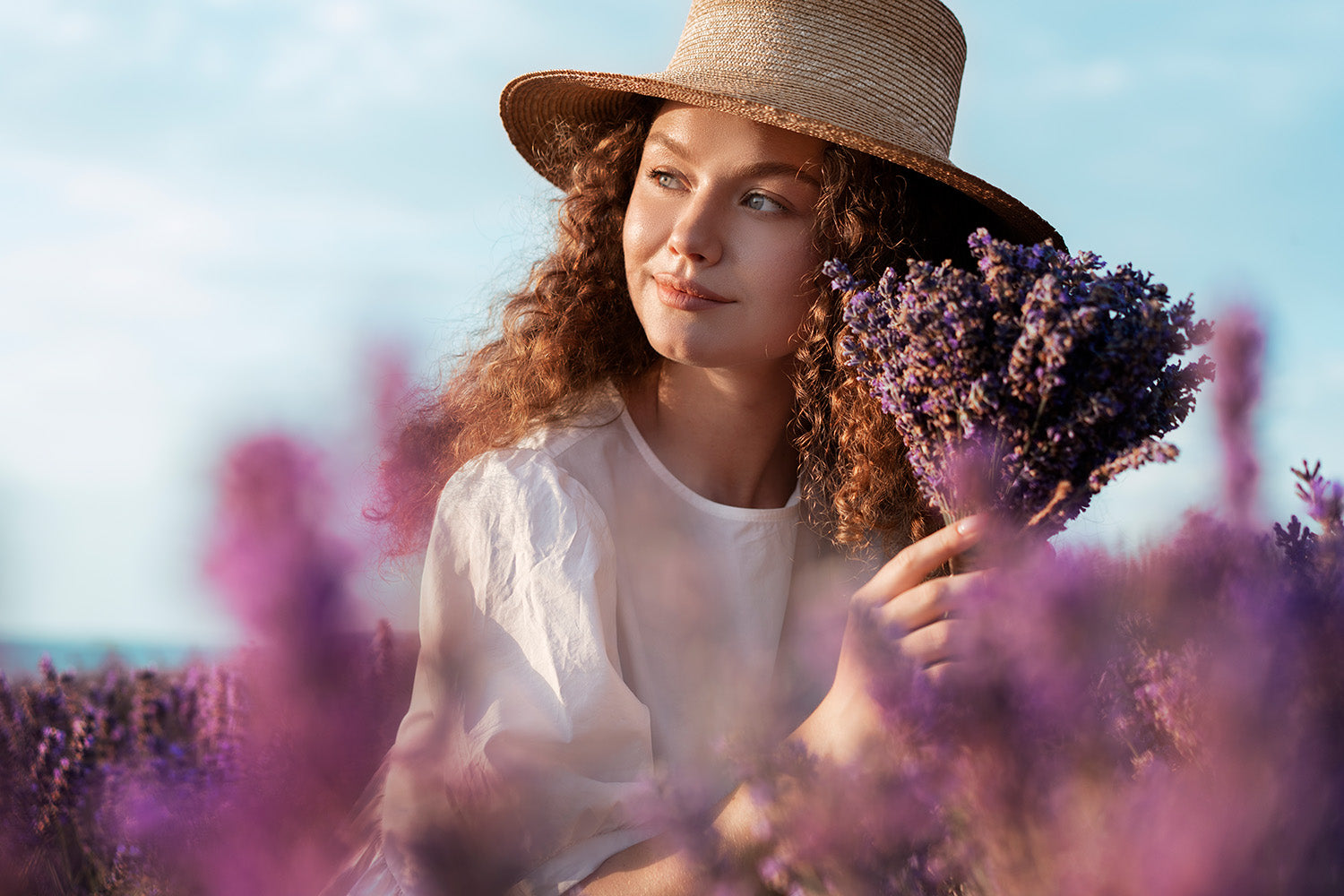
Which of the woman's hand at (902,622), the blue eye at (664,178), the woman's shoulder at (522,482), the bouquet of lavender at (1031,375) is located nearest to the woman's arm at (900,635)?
the woman's hand at (902,622)

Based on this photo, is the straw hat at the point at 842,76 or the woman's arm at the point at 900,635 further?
the straw hat at the point at 842,76

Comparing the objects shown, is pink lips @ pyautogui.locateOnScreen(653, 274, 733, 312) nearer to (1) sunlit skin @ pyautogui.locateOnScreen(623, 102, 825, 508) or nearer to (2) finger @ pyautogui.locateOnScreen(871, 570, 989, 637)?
(1) sunlit skin @ pyautogui.locateOnScreen(623, 102, 825, 508)

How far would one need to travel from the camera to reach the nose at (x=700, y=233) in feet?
6.72

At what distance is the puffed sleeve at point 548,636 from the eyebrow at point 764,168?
0.78 meters

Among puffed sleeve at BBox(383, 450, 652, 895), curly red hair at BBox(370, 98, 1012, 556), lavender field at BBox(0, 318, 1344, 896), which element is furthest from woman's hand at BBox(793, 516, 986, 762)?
curly red hair at BBox(370, 98, 1012, 556)

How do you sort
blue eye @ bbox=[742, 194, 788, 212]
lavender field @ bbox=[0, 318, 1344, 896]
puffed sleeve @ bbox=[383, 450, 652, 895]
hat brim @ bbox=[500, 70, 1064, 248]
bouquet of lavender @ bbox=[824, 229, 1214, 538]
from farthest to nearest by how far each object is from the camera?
1. blue eye @ bbox=[742, 194, 788, 212]
2. hat brim @ bbox=[500, 70, 1064, 248]
3. puffed sleeve @ bbox=[383, 450, 652, 895]
4. bouquet of lavender @ bbox=[824, 229, 1214, 538]
5. lavender field @ bbox=[0, 318, 1344, 896]

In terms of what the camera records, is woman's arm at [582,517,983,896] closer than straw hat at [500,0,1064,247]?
Yes

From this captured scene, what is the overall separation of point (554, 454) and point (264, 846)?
1.81 meters

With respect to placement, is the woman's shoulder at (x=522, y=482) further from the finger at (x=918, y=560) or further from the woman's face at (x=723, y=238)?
the finger at (x=918, y=560)

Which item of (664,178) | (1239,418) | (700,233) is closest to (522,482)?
(700,233)

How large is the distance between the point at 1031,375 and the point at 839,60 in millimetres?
1245

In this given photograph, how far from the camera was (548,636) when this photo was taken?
6.39 ft

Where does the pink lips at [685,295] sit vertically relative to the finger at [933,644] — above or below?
above

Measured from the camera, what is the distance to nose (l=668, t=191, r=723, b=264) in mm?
2049
